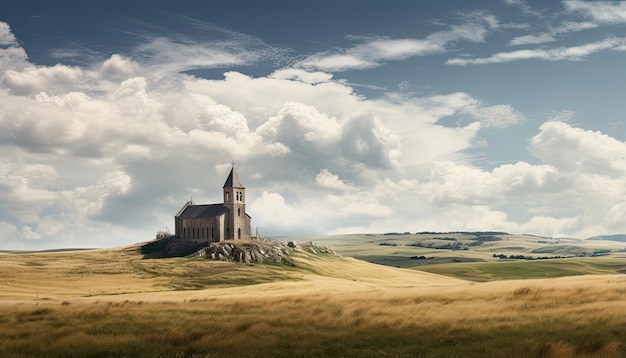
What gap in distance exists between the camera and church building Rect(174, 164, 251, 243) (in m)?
166

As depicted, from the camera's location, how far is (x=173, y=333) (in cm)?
2412

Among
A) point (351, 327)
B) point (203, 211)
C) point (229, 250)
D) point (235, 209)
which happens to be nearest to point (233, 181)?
A: point (235, 209)

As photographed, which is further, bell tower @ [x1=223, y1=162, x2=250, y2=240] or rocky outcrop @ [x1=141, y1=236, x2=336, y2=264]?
bell tower @ [x1=223, y1=162, x2=250, y2=240]

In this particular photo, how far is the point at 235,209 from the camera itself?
169 metres

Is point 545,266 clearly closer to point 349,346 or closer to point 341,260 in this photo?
point 341,260

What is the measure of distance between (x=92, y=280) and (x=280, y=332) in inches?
3596

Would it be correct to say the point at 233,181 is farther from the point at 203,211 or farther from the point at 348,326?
the point at 348,326

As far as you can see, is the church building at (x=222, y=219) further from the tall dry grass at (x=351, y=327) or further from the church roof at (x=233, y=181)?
the tall dry grass at (x=351, y=327)

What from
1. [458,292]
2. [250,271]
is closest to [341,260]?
[250,271]

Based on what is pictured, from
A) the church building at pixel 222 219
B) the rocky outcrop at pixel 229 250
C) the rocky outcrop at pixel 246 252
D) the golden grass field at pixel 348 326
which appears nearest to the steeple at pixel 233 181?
the church building at pixel 222 219

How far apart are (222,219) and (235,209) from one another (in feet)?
18.1

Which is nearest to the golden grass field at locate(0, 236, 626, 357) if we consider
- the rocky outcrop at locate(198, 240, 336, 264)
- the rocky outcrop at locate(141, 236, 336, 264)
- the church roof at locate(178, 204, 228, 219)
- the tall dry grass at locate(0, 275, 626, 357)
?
the tall dry grass at locate(0, 275, 626, 357)

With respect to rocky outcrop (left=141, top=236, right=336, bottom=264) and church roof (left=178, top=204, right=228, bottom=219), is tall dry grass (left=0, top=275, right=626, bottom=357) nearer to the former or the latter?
rocky outcrop (left=141, top=236, right=336, bottom=264)

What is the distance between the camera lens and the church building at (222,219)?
166375mm
